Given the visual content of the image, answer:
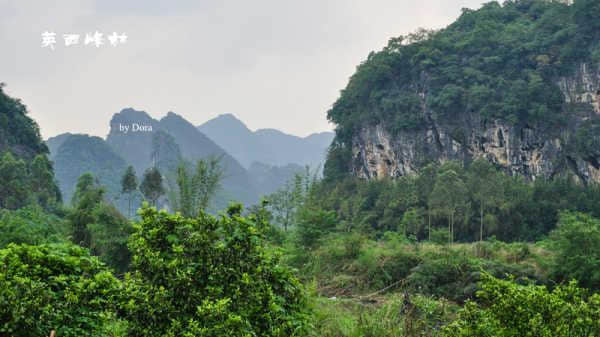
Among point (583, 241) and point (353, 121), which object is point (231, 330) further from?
point (353, 121)

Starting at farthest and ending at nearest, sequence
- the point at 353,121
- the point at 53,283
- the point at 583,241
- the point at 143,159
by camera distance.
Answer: the point at 143,159
the point at 353,121
the point at 583,241
the point at 53,283

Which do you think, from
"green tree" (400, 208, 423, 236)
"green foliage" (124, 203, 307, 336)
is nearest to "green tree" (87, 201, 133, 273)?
"green foliage" (124, 203, 307, 336)

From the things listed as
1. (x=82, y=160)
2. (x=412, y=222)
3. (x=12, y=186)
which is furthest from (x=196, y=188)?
(x=82, y=160)

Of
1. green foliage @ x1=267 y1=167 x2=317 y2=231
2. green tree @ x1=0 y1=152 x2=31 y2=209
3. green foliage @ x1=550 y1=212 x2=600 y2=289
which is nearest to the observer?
green foliage @ x1=550 y1=212 x2=600 y2=289

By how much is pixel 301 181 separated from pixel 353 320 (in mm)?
14795

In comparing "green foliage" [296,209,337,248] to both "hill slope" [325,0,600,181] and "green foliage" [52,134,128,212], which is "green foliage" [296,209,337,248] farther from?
"green foliage" [52,134,128,212]

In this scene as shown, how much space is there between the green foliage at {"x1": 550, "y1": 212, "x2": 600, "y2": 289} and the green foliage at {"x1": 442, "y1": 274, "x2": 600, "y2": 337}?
23.7 feet

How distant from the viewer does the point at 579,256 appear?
9.76 meters

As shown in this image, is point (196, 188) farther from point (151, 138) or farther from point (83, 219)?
point (151, 138)

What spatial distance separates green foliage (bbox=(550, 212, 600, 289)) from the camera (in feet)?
31.5

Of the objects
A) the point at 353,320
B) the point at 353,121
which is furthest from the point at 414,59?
the point at 353,320

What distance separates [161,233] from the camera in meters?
3.04

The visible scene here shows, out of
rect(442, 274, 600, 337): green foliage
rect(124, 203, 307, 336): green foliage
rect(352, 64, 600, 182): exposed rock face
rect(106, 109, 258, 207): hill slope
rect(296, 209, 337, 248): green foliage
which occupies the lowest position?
rect(296, 209, 337, 248): green foliage

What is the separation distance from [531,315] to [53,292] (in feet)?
8.67
